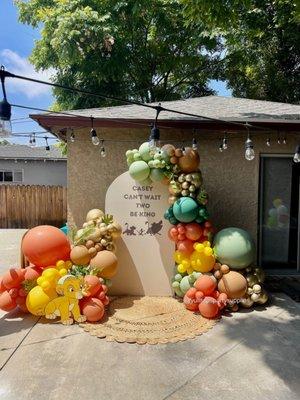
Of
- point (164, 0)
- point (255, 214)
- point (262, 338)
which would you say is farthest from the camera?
point (164, 0)

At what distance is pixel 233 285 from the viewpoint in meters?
5.03

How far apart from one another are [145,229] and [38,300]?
204cm

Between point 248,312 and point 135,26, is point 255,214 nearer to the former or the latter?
point 248,312

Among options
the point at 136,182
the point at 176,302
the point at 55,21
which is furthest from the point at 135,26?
the point at 176,302

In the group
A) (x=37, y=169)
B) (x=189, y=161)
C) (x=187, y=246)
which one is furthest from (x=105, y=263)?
(x=37, y=169)

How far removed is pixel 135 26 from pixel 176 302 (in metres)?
12.6

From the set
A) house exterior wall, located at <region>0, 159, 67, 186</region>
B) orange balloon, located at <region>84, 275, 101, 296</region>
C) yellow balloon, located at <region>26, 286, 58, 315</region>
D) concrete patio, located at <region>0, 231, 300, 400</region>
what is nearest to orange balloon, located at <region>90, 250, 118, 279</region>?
orange balloon, located at <region>84, 275, 101, 296</region>

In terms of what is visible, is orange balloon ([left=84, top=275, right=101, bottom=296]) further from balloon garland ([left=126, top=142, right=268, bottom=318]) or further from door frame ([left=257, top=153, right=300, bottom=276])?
door frame ([left=257, top=153, right=300, bottom=276])

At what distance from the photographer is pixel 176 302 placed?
5.55 m

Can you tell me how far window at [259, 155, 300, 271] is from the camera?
6.52 metres

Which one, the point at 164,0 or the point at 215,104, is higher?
the point at 164,0

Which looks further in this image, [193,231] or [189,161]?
[189,161]

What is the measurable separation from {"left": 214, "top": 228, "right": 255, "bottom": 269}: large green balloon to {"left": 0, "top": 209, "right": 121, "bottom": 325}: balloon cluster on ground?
5.56ft

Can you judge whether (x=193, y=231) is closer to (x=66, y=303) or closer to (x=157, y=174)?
(x=157, y=174)
